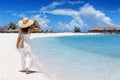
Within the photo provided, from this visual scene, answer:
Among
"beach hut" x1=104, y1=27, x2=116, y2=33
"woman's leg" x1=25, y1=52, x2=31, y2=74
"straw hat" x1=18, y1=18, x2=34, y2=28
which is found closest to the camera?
"straw hat" x1=18, y1=18, x2=34, y2=28

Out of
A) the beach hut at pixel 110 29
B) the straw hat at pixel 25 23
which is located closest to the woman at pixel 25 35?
the straw hat at pixel 25 23

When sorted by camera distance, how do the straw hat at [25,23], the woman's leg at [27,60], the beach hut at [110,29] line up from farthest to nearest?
the beach hut at [110,29], the woman's leg at [27,60], the straw hat at [25,23]

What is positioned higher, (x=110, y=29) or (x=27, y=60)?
(x=27, y=60)

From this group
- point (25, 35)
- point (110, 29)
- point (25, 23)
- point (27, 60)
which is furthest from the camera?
point (110, 29)

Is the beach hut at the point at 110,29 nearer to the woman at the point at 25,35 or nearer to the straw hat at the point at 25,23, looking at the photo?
the woman at the point at 25,35

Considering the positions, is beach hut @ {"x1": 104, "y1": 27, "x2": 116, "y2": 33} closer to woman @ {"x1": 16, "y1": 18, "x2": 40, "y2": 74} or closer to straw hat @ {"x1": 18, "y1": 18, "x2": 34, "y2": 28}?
woman @ {"x1": 16, "y1": 18, "x2": 40, "y2": 74}

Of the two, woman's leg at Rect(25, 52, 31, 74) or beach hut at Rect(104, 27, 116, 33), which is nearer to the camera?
woman's leg at Rect(25, 52, 31, 74)

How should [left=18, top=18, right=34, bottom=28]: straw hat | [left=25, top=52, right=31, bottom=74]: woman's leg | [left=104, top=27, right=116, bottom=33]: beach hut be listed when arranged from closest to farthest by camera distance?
[left=18, top=18, right=34, bottom=28]: straw hat → [left=25, top=52, right=31, bottom=74]: woman's leg → [left=104, top=27, right=116, bottom=33]: beach hut

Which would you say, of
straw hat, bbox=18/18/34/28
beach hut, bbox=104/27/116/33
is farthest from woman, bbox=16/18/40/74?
beach hut, bbox=104/27/116/33

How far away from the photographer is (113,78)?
650 centimetres

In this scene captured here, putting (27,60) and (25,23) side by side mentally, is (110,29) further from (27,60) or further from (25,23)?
(25,23)

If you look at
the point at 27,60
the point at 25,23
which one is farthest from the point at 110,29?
the point at 25,23

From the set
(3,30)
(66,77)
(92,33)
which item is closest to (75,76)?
(66,77)

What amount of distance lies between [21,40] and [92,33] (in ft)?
281
